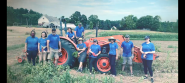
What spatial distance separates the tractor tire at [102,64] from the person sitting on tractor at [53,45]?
1.30m

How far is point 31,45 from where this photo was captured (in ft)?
15.9

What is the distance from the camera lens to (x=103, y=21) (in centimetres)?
508

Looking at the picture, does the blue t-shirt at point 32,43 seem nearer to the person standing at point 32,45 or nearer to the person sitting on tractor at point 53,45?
the person standing at point 32,45

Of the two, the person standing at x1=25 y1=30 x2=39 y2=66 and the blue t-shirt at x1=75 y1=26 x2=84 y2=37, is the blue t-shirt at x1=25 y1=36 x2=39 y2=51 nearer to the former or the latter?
the person standing at x1=25 y1=30 x2=39 y2=66

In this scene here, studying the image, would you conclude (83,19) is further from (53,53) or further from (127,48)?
(127,48)

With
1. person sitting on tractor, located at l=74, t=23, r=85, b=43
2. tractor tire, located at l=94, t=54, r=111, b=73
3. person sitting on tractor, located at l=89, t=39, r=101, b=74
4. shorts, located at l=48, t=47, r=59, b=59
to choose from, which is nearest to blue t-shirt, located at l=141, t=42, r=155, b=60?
tractor tire, located at l=94, t=54, r=111, b=73

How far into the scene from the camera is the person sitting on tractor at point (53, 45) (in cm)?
498

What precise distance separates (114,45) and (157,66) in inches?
91.4

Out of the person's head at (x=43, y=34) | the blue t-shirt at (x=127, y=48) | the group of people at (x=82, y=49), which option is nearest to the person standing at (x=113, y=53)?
the group of people at (x=82, y=49)

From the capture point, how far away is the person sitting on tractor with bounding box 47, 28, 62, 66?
16.4 ft

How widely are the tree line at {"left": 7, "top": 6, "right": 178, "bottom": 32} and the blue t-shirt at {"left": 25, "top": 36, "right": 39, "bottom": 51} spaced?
55 cm
